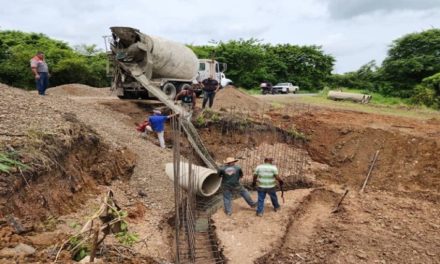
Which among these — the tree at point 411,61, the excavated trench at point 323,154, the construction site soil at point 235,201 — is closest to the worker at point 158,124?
the construction site soil at point 235,201

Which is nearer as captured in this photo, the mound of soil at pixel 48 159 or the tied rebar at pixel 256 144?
the mound of soil at pixel 48 159

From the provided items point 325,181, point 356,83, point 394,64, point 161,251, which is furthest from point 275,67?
point 161,251

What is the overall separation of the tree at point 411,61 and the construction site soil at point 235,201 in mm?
13897

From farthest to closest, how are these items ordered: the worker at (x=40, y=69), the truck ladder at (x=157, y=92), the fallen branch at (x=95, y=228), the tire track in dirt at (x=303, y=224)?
the worker at (x=40, y=69), the truck ladder at (x=157, y=92), the tire track in dirt at (x=303, y=224), the fallen branch at (x=95, y=228)

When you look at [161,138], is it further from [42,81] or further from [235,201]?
[42,81]

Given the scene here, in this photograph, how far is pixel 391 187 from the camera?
11281mm

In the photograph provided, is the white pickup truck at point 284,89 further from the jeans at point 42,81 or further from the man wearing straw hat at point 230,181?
the man wearing straw hat at point 230,181

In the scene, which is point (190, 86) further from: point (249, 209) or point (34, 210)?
point (34, 210)

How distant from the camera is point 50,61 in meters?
22.5

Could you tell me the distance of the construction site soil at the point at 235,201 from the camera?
20.4 ft

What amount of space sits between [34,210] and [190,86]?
9.92 m

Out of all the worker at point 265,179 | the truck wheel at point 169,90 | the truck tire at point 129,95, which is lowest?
the worker at point 265,179

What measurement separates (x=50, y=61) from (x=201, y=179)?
16.9 m

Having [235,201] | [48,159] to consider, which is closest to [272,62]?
[235,201]
